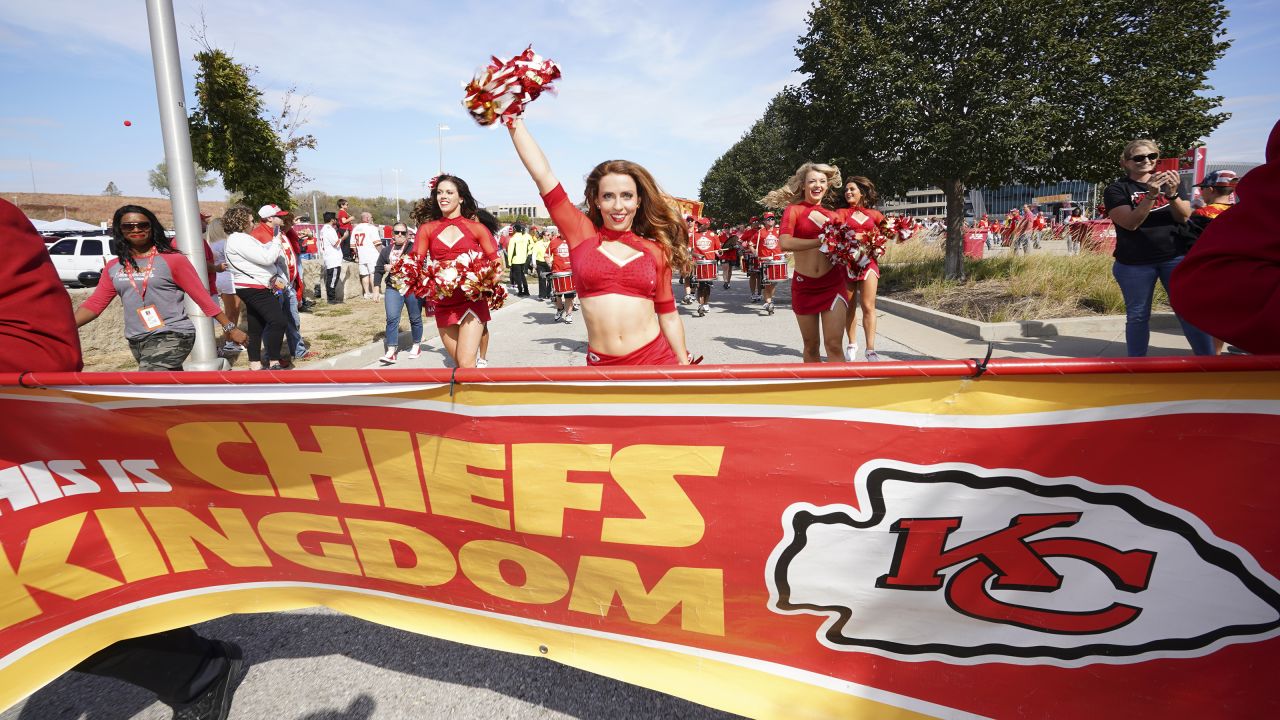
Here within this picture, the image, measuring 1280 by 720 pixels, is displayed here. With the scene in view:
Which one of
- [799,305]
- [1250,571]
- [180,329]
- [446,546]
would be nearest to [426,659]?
[446,546]

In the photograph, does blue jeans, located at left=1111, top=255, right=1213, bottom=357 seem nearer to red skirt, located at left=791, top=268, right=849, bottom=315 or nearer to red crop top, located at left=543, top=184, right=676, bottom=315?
red skirt, located at left=791, top=268, right=849, bottom=315

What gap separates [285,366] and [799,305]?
230 inches

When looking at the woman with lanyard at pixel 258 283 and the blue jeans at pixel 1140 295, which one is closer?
the blue jeans at pixel 1140 295

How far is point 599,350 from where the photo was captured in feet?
10.8

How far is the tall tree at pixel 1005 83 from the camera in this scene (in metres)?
11.6

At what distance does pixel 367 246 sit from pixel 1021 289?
13830 mm

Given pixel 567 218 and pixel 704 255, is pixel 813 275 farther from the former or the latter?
pixel 704 255

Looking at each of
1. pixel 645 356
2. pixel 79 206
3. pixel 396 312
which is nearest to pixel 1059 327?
pixel 645 356

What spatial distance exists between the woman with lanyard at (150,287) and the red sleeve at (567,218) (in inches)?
112

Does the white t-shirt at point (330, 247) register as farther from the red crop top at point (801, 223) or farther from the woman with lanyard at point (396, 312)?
the red crop top at point (801, 223)

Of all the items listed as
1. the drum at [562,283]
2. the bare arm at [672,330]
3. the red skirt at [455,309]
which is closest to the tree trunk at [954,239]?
the drum at [562,283]

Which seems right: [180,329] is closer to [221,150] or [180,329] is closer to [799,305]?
[799,305]

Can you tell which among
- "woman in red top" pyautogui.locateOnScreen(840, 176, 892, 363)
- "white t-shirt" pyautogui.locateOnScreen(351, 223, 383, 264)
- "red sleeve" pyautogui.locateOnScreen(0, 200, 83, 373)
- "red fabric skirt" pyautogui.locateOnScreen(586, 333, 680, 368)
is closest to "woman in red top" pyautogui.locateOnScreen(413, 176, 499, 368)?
"red fabric skirt" pyautogui.locateOnScreen(586, 333, 680, 368)

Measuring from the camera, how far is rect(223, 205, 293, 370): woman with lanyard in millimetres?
7230
